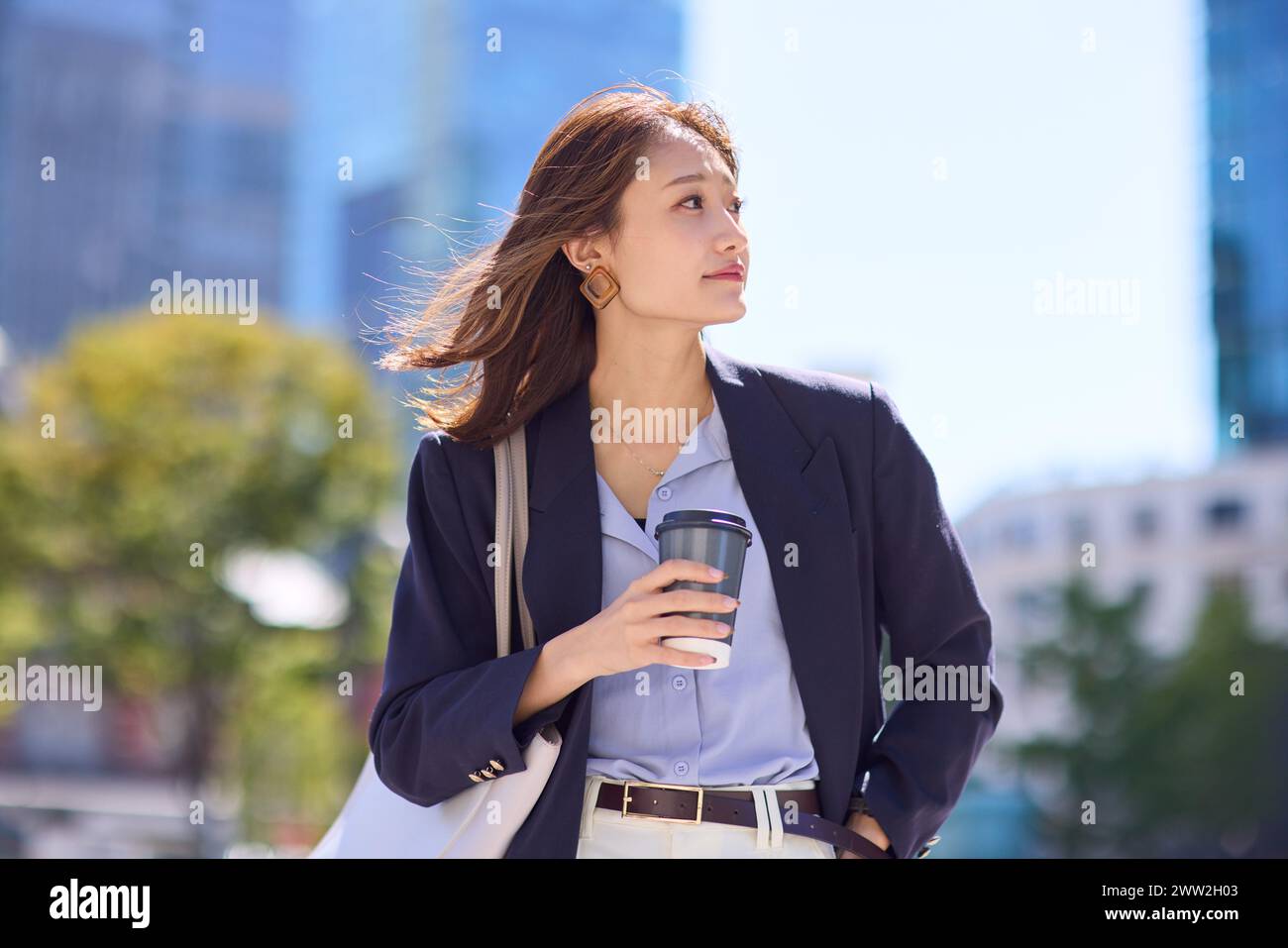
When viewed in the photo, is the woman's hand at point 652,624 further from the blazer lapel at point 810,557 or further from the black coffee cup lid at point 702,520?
the blazer lapel at point 810,557

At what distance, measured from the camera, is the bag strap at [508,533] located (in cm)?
299

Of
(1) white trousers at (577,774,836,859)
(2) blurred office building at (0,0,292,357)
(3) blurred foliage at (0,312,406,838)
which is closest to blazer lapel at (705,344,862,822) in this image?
(1) white trousers at (577,774,836,859)

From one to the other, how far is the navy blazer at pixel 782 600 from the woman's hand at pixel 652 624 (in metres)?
0.21

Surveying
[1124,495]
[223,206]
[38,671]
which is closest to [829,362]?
[1124,495]

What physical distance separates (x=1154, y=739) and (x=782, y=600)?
127 feet

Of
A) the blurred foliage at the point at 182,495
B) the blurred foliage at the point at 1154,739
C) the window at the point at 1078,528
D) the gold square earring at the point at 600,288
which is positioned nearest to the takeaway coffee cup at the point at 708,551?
the gold square earring at the point at 600,288

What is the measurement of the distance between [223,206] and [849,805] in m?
80.8

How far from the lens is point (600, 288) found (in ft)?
10.9

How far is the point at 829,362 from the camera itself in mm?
49156

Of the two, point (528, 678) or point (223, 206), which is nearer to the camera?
point (528, 678)

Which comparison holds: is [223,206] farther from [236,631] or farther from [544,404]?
[544,404]

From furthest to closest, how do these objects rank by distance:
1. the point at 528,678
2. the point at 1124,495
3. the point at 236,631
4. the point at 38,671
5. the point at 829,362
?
1. the point at 1124,495
2. the point at 829,362
3. the point at 38,671
4. the point at 236,631
5. the point at 528,678

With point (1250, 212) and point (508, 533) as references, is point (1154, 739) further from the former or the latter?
point (508, 533)
